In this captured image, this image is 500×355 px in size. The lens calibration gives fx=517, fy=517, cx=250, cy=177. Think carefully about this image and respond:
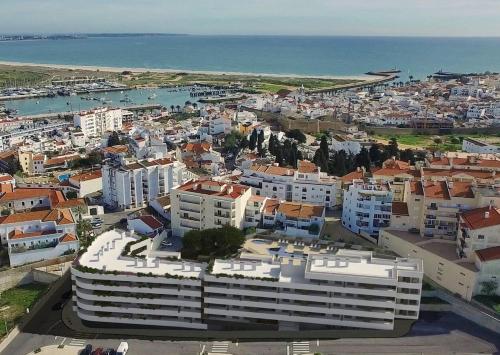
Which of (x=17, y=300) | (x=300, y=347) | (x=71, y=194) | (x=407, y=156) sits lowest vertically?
(x=17, y=300)

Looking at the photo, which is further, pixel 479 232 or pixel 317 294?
pixel 479 232

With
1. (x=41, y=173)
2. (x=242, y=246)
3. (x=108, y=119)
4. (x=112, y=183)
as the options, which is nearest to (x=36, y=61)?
(x=108, y=119)

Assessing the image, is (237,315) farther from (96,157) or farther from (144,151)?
(96,157)

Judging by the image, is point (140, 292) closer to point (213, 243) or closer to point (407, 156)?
point (213, 243)

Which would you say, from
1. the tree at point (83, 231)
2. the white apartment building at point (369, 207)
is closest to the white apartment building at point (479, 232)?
the white apartment building at point (369, 207)

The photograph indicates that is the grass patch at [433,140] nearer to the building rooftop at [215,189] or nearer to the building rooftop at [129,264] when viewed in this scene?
the building rooftop at [215,189]

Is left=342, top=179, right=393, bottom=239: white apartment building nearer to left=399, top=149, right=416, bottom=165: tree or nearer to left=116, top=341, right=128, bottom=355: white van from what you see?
left=116, top=341, right=128, bottom=355: white van

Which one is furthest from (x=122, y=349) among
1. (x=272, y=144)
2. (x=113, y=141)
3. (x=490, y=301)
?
(x=113, y=141)

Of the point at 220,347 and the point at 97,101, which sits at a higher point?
the point at 97,101
